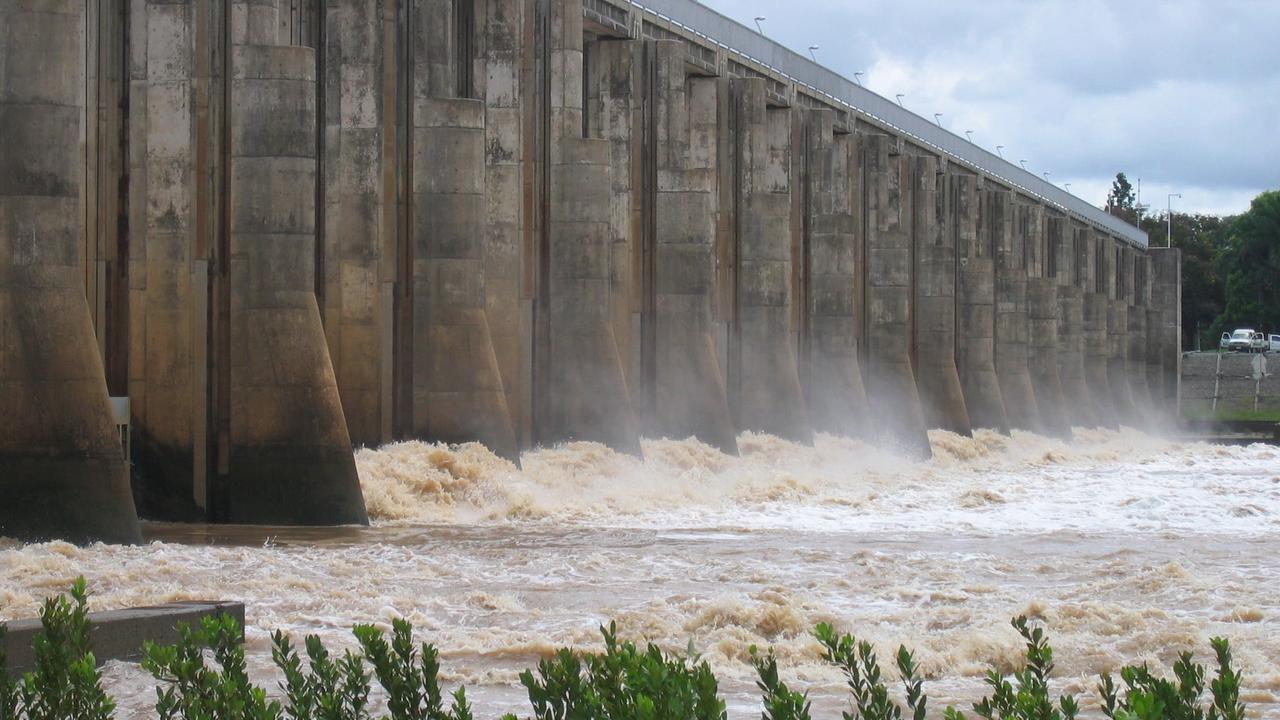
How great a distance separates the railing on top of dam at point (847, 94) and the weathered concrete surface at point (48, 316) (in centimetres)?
1946

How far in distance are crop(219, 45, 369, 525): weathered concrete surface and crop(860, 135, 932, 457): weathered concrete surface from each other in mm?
25033

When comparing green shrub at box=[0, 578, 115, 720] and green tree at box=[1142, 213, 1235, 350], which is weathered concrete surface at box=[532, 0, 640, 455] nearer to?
green shrub at box=[0, 578, 115, 720]

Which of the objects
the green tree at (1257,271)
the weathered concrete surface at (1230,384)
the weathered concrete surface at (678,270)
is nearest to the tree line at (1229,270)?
the green tree at (1257,271)

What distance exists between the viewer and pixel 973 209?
2432 inches

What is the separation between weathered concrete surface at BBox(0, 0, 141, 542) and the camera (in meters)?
18.8

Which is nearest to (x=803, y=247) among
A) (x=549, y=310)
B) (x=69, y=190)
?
(x=549, y=310)

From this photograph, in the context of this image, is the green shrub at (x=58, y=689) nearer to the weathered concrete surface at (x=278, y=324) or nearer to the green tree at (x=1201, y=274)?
the weathered concrete surface at (x=278, y=324)

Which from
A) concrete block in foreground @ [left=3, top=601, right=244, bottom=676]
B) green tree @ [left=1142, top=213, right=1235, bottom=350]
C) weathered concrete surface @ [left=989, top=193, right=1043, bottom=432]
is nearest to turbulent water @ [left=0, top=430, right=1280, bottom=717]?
concrete block in foreground @ [left=3, top=601, right=244, bottom=676]

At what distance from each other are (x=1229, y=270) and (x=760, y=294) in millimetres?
86980

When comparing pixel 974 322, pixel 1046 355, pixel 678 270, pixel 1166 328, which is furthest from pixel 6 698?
pixel 1166 328

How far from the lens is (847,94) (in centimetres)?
5431

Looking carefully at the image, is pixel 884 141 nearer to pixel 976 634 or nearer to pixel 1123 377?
pixel 1123 377

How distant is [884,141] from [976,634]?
40.1 m

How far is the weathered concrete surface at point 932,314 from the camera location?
175 ft
